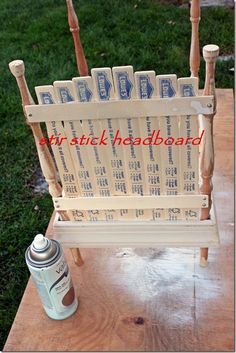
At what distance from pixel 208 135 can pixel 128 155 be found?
205 mm

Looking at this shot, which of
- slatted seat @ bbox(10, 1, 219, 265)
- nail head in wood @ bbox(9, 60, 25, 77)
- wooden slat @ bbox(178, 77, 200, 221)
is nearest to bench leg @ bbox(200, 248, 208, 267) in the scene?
slatted seat @ bbox(10, 1, 219, 265)

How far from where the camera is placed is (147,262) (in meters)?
1.49

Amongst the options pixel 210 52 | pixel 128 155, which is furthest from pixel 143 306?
pixel 210 52

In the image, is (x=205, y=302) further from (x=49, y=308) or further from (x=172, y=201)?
(x=49, y=308)

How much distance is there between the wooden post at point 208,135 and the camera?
3.40 ft

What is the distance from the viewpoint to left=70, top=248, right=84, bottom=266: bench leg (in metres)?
1.45

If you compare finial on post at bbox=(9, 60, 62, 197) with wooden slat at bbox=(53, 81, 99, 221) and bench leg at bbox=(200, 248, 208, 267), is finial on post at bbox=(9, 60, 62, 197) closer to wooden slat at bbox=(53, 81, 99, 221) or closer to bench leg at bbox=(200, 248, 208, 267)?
wooden slat at bbox=(53, 81, 99, 221)

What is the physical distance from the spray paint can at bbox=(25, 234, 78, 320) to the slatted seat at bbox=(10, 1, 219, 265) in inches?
5.4

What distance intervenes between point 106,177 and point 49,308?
398 millimetres

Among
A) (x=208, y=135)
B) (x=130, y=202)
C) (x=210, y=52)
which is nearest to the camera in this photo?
(x=210, y=52)

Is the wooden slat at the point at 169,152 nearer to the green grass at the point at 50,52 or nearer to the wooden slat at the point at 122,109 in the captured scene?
the wooden slat at the point at 122,109

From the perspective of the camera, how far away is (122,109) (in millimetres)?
1121

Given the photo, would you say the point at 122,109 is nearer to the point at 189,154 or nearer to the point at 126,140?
the point at 126,140

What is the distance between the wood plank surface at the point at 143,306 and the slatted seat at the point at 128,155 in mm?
82
